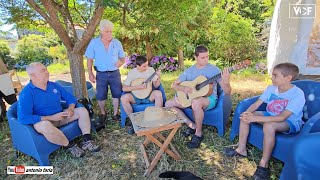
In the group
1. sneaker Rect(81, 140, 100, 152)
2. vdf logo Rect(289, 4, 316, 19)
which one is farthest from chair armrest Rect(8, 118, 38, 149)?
vdf logo Rect(289, 4, 316, 19)

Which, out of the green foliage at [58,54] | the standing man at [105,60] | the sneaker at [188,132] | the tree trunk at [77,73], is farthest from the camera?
the green foliage at [58,54]

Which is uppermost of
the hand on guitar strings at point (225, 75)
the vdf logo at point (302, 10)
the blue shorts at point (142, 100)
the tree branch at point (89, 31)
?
the vdf logo at point (302, 10)

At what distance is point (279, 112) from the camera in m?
2.71

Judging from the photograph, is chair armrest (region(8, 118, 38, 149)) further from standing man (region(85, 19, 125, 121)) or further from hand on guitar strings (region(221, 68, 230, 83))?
hand on guitar strings (region(221, 68, 230, 83))

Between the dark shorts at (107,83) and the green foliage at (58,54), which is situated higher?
the green foliage at (58,54)

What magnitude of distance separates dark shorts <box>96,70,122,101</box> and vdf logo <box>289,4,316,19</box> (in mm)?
3589

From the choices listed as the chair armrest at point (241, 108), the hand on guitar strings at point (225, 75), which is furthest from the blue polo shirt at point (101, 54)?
the chair armrest at point (241, 108)

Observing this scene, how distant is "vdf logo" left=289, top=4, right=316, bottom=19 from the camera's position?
15.8 ft

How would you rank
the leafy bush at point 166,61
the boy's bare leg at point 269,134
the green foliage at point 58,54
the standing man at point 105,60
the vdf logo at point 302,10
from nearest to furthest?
the boy's bare leg at point 269,134 < the standing man at point 105,60 < the vdf logo at point 302,10 < the leafy bush at point 166,61 < the green foliage at point 58,54

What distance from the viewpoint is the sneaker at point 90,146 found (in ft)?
10.5

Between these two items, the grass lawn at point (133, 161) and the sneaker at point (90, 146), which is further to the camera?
the sneaker at point (90, 146)

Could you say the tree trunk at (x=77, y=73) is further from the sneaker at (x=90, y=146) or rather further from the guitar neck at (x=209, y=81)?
the guitar neck at (x=209, y=81)

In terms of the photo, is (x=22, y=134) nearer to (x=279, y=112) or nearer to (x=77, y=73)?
(x=77, y=73)

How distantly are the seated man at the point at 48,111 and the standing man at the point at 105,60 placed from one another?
676 mm
